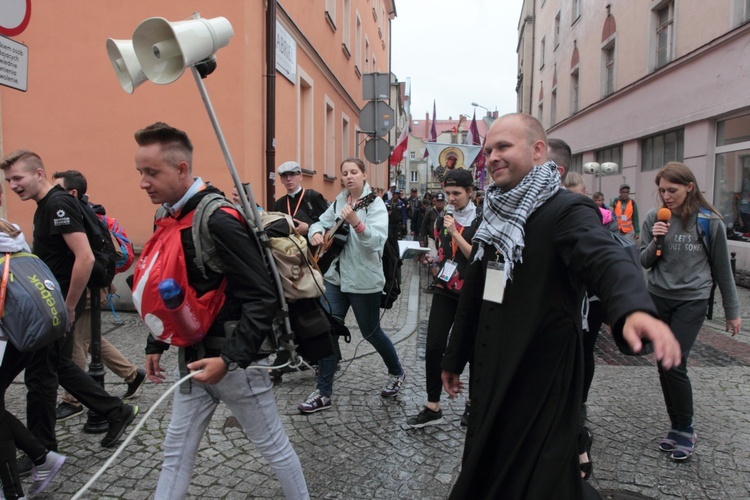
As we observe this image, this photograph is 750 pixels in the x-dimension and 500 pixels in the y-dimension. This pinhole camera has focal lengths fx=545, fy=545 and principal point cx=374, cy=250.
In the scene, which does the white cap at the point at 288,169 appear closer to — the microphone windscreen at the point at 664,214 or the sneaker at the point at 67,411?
the sneaker at the point at 67,411

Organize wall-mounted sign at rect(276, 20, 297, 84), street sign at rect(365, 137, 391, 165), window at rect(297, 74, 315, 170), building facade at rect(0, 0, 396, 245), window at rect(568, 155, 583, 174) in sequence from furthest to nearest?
1. window at rect(568, 155, 583, 174)
2. window at rect(297, 74, 315, 170)
3. street sign at rect(365, 137, 391, 165)
4. wall-mounted sign at rect(276, 20, 297, 84)
5. building facade at rect(0, 0, 396, 245)

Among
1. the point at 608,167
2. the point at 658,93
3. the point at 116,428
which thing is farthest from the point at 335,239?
the point at 608,167

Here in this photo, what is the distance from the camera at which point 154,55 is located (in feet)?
7.18

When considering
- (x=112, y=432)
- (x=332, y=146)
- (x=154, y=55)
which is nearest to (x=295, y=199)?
(x=112, y=432)

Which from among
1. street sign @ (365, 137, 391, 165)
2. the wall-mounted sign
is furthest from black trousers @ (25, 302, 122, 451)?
street sign @ (365, 137, 391, 165)

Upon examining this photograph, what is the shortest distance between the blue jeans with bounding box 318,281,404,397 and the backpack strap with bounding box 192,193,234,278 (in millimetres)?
2031

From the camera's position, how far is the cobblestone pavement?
10.1 ft

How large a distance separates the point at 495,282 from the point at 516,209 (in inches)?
11.2

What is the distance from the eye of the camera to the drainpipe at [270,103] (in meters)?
7.98

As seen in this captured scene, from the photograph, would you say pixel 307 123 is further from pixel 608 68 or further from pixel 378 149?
pixel 608 68

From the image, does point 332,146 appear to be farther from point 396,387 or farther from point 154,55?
point 154,55

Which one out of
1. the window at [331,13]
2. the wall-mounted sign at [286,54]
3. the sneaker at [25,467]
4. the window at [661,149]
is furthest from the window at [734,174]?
the sneaker at [25,467]

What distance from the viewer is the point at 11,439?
2.71m

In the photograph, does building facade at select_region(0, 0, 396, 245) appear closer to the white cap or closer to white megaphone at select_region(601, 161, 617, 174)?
the white cap
